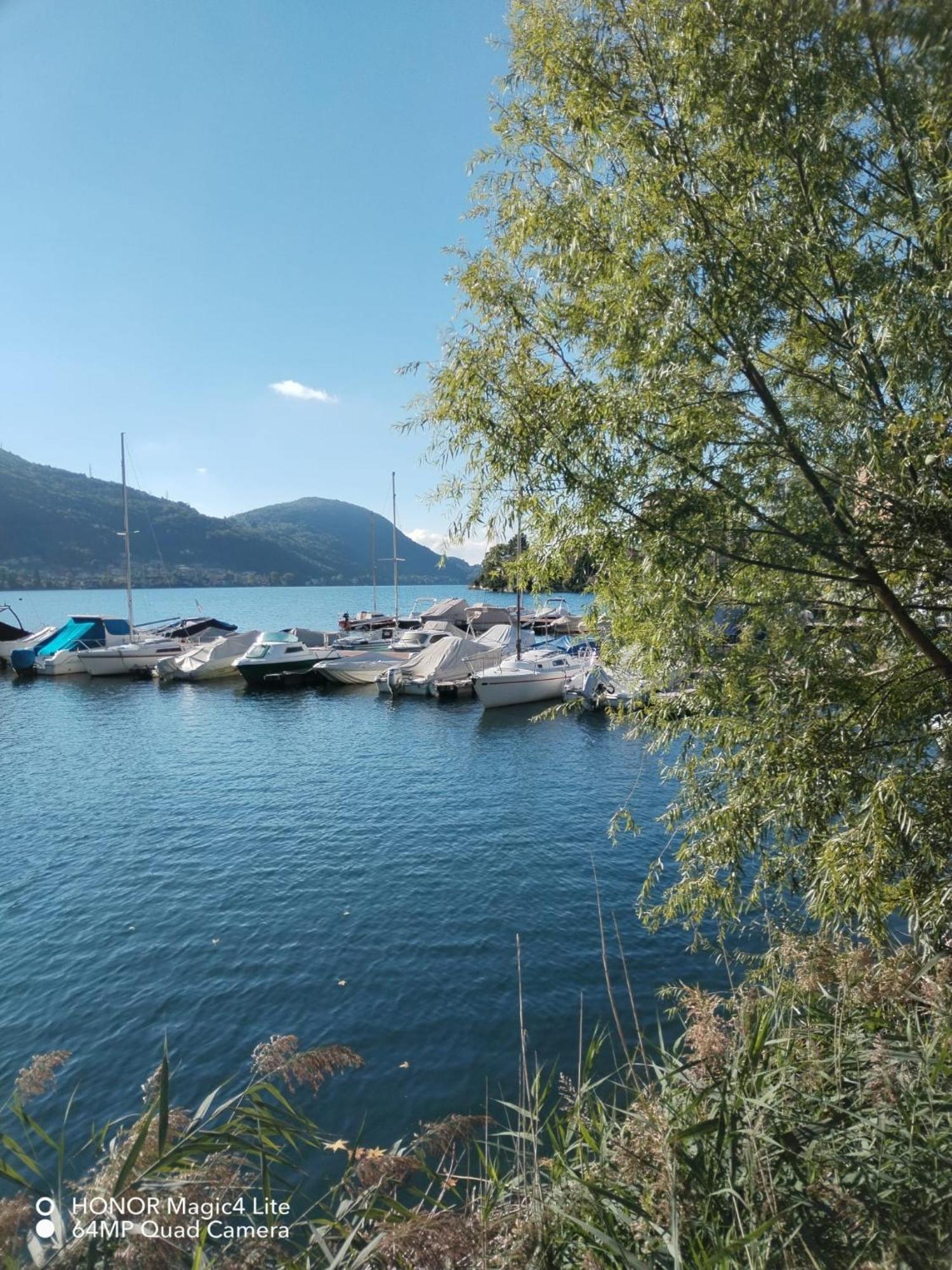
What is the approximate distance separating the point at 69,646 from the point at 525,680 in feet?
105

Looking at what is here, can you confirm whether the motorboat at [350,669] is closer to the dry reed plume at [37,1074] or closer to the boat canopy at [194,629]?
the boat canopy at [194,629]

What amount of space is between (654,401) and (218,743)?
1000 inches

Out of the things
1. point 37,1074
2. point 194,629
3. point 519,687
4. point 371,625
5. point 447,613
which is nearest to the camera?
point 37,1074

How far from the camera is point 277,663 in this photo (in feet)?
130

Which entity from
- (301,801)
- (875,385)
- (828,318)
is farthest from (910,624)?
(301,801)

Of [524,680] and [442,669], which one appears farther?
[442,669]

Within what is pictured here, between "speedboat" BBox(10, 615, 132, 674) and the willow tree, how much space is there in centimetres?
4580

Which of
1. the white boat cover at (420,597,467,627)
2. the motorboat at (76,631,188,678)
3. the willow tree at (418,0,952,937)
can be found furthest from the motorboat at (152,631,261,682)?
the willow tree at (418,0,952,937)

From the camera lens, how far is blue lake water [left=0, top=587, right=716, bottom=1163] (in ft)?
31.0

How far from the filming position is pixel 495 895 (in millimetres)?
14062

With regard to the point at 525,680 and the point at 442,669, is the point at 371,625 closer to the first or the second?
the point at 442,669

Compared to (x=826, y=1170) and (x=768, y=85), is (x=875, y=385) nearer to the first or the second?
(x=768, y=85)

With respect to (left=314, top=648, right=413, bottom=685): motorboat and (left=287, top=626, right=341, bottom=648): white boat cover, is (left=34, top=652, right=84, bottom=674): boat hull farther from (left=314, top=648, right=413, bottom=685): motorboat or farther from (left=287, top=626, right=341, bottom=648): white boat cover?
(left=314, top=648, right=413, bottom=685): motorboat

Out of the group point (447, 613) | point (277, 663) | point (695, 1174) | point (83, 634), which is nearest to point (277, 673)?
point (277, 663)
